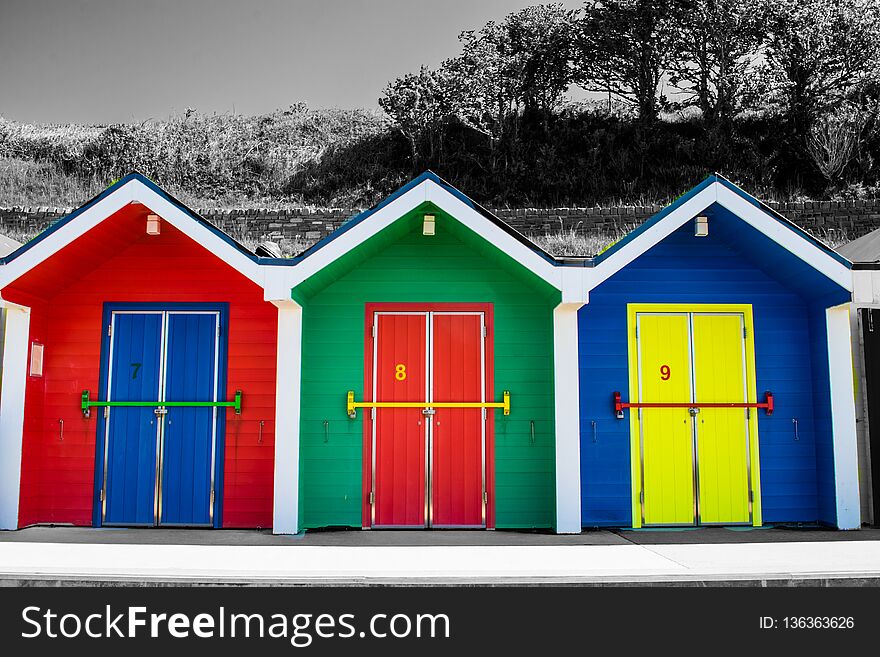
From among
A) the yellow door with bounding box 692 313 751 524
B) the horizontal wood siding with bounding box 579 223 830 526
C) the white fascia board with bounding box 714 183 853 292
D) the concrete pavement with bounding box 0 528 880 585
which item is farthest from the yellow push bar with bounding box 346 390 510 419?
the white fascia board with bounding box 714 183 853 292

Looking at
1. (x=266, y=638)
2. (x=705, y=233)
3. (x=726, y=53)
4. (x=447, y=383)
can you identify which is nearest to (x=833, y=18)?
(x=726, y=53)

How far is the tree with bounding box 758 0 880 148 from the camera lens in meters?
25.6

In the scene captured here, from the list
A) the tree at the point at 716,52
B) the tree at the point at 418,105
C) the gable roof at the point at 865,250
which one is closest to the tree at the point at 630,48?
the tree at the point at 716,52

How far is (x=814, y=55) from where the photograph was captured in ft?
85.4

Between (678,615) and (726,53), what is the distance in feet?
82.4

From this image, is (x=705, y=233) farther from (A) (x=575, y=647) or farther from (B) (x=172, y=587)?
(B) (x=172, y=587)

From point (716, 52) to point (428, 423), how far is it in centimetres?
2284

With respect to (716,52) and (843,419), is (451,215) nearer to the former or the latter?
(843,419)

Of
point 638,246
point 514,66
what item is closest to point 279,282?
point 638,246

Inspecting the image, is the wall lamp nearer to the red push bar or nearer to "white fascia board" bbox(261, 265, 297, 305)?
"white fascia board" bbox(261, 265, 297, 305)

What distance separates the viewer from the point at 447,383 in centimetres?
835

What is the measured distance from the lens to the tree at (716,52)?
2625 centimetres

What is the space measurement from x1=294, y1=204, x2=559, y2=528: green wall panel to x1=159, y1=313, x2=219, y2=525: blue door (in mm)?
1019

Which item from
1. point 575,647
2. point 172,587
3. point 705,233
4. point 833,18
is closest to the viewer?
point 575,647
